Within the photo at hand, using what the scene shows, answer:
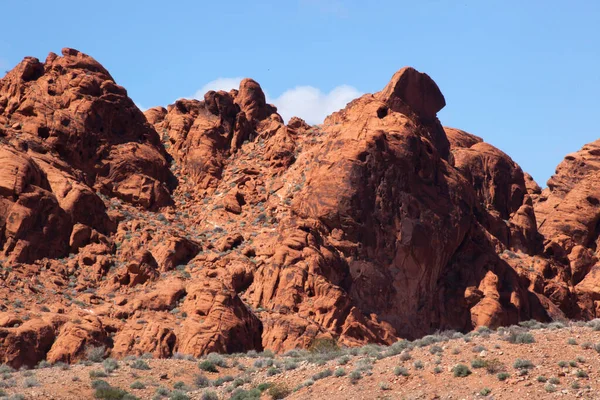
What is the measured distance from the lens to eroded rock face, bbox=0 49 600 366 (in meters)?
51.8

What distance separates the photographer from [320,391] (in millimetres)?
35562

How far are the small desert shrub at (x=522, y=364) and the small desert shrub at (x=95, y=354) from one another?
65.4 ft

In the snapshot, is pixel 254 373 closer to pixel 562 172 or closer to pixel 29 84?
pixel 29 84

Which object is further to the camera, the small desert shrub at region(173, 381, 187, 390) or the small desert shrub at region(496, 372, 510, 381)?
the small desert shrub at region(173, 381, 187, 390)

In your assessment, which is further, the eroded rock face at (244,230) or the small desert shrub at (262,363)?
the eroded rock face at (244,230)

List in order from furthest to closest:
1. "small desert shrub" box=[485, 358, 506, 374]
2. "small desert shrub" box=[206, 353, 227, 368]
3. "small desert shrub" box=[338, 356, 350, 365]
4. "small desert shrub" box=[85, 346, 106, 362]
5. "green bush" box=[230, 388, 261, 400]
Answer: "small desert shrub" box=[85, 346, 106, 362] → "small desert shrub" box=[206, 353, 227, 368] → "small desert shrub" box=[338, 356, 350, 365] → "green bush" box=[230, 388, 261, 400] → "small desert shrub" box=[485, 358, 506, 374]

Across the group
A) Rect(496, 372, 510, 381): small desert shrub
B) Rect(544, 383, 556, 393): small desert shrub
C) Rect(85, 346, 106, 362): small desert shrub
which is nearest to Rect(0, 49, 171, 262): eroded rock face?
Rect(85, 346, 106, 362): small desert shrub

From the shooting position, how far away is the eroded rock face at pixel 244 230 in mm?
51844

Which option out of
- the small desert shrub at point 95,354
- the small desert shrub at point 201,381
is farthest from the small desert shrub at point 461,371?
the small desert shrub at point 95,354

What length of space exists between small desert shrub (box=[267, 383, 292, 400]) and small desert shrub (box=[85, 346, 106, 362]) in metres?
11.6

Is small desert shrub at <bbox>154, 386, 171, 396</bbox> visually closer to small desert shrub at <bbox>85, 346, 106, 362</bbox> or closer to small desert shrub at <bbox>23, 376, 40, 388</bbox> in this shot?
small desert shrub at <bbox>23, 376, 40, 388</bbox>

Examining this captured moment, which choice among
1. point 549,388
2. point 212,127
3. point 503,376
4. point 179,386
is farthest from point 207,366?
point 212,127

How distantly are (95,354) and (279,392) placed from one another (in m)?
12.5

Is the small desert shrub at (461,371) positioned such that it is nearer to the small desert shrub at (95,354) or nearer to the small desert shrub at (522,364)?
the small desert shrub at (522,364)
